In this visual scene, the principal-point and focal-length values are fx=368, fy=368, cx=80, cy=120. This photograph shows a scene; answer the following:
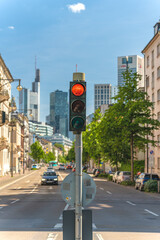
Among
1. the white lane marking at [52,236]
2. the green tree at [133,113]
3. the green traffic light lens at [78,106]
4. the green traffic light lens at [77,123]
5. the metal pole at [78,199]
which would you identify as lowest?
the white lane marking at [52,236]

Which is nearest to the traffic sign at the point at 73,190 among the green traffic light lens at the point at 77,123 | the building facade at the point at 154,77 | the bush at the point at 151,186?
the green traffic light lens at the point at 77,123

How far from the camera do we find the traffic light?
634 centimetres

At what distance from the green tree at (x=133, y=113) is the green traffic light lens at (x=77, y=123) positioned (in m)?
30.0

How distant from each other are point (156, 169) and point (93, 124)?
2366cm

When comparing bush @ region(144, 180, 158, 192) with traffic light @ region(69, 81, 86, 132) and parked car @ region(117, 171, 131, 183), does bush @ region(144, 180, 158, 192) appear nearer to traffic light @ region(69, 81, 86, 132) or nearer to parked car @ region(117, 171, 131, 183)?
parked car @ region(117, 171, 131, 183)

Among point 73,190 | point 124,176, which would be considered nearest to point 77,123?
point 73,190

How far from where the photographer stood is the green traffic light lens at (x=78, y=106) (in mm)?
6430

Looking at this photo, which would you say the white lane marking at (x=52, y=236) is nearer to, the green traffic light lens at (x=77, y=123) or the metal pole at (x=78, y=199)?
the metal pole at (x=78, y=199)

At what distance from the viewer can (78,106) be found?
6.45 meters

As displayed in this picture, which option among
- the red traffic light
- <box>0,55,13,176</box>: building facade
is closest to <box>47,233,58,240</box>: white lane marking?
the red traffic light

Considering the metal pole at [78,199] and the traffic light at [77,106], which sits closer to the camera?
the metal pole at [78,199]

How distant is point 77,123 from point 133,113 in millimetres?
31743

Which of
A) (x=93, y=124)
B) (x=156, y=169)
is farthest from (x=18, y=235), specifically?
(x=93, y=124)

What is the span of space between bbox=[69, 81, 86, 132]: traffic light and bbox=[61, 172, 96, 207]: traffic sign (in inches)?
33.7
